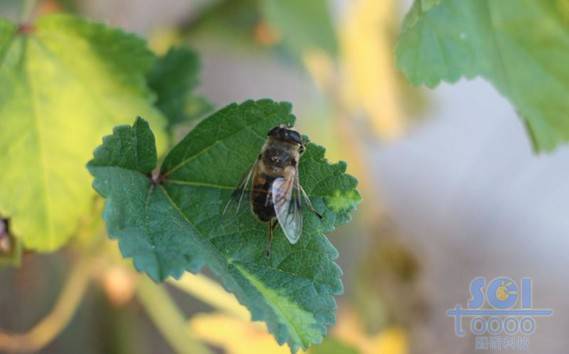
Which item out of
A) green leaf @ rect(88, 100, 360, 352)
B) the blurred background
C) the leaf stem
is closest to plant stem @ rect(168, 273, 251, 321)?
the blurred background

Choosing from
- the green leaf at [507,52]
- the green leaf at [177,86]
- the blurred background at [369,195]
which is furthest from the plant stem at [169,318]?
the green leaf at [507,52]

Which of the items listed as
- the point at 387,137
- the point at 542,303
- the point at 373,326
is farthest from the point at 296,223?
the point at 542,303

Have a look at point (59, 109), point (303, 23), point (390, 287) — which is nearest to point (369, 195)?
point (390, 287)

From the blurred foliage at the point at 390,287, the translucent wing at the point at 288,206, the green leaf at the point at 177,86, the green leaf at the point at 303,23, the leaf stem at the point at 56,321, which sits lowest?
the translucent wing at the point at 288,206

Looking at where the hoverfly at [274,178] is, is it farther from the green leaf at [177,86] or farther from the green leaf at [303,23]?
the green leaf at [303,23]

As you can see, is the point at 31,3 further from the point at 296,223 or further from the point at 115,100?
the point at 296,223

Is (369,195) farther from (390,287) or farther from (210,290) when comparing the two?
(210,290)

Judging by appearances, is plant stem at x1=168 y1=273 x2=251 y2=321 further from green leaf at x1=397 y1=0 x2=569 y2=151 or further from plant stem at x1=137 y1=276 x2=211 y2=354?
green leaf at x1=397 y1=0 x2=569 y2=151
